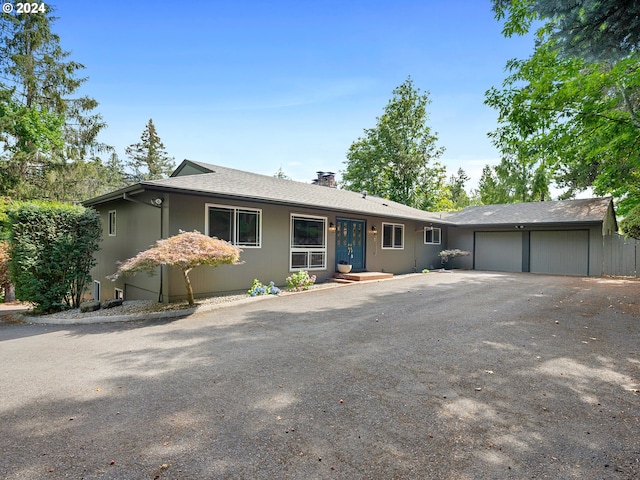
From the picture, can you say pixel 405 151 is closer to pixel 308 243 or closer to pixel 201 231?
pixel 308 243

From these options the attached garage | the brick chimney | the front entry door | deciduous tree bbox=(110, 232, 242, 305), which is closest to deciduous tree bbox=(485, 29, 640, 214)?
the attached garage

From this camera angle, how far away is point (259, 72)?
12.3 meters

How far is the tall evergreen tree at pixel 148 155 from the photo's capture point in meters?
35.5

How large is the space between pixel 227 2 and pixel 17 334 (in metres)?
8.92

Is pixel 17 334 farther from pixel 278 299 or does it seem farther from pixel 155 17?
pixel 155 17

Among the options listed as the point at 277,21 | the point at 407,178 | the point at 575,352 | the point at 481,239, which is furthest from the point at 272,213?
the point at 407,178

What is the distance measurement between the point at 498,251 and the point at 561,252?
2.64 metres

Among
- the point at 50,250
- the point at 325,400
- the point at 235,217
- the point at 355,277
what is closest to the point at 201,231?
the point at 235,217

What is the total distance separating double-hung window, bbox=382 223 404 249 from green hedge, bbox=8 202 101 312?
10.1 m

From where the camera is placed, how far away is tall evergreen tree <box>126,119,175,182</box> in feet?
116

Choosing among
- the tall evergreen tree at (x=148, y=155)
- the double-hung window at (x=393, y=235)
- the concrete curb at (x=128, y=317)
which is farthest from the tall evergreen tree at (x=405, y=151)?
the concrete curb at (x=128, y=317)

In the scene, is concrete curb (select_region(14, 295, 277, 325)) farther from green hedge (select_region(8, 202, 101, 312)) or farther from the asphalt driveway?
green hedge (select_region(8, 202, 101, 312))

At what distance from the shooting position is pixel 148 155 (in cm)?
3575

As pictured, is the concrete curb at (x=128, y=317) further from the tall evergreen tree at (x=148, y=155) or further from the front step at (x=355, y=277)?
the tall evergreen tree at (x=148, y=155)
